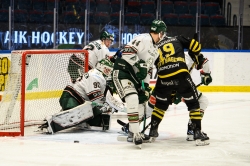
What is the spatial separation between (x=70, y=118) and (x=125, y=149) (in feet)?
3.37

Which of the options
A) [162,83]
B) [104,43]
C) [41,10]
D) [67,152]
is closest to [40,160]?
[67,152]

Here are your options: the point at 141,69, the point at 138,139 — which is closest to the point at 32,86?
the point at 141,69

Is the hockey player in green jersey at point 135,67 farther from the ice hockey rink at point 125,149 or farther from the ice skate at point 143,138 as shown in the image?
the ice hockey rink at point 125,149

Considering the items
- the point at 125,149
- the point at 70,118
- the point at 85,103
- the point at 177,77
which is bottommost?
the point at 125,149

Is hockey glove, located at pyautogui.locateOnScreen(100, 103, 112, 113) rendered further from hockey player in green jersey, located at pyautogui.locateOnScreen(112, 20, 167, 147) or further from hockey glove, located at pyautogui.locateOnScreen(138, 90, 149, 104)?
hockey player in green jersey, located at pyautogui.locateOnScreen(112, 20, 167, 147)

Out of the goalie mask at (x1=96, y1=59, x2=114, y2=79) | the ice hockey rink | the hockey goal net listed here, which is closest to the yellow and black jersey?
the ice hockey rink

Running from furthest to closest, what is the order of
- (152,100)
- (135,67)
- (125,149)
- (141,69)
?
(152,100), (135,67), (141,69), (125,149)

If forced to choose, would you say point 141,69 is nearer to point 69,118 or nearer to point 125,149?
point 125,149

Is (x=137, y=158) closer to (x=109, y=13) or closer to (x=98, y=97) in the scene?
(x=98, y=97)

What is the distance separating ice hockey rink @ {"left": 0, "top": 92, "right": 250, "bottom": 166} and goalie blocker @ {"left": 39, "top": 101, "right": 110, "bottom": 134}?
0.29 ft

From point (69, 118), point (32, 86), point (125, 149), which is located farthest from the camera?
point (32, 86)

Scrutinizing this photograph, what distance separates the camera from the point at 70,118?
597 centimetres

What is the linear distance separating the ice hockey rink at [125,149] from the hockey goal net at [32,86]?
176mm

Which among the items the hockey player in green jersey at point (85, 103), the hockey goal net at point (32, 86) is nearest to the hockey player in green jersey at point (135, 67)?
the hockey player in green jersey at point (85, 103)
